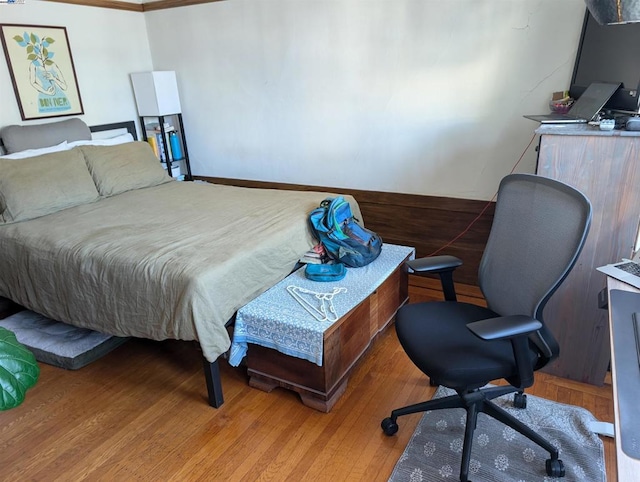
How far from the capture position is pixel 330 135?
337cm

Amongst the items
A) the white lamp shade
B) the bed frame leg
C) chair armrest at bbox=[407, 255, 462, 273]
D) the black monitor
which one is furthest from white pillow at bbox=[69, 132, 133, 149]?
the black monitor

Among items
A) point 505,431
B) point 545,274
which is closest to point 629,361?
point 545,274

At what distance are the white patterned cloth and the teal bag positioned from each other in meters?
0.02

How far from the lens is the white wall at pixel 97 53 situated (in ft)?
10.0

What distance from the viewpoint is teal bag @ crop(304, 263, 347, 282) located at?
229 cm

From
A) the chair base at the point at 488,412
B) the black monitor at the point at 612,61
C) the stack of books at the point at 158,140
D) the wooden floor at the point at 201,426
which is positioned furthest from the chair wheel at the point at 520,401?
the stack of books at the point at 158,140

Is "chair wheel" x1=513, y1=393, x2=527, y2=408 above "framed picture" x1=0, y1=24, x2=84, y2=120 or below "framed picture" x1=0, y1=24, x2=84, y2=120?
below

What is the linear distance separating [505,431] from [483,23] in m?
2.27

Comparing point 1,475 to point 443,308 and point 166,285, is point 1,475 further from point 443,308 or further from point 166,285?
point 443,308

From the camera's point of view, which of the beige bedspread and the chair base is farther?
the beige bedspread

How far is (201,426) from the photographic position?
1.96 m

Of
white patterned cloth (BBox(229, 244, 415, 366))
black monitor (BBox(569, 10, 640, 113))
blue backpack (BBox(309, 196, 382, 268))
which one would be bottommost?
white patterned cloth (BBox(229, 244, 415, 366))

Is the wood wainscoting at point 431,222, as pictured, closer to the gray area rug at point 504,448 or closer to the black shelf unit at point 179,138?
the gray area rug at point 504,448

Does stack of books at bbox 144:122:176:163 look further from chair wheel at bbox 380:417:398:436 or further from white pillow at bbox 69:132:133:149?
chair wheel at bbox 380:417:398:436
